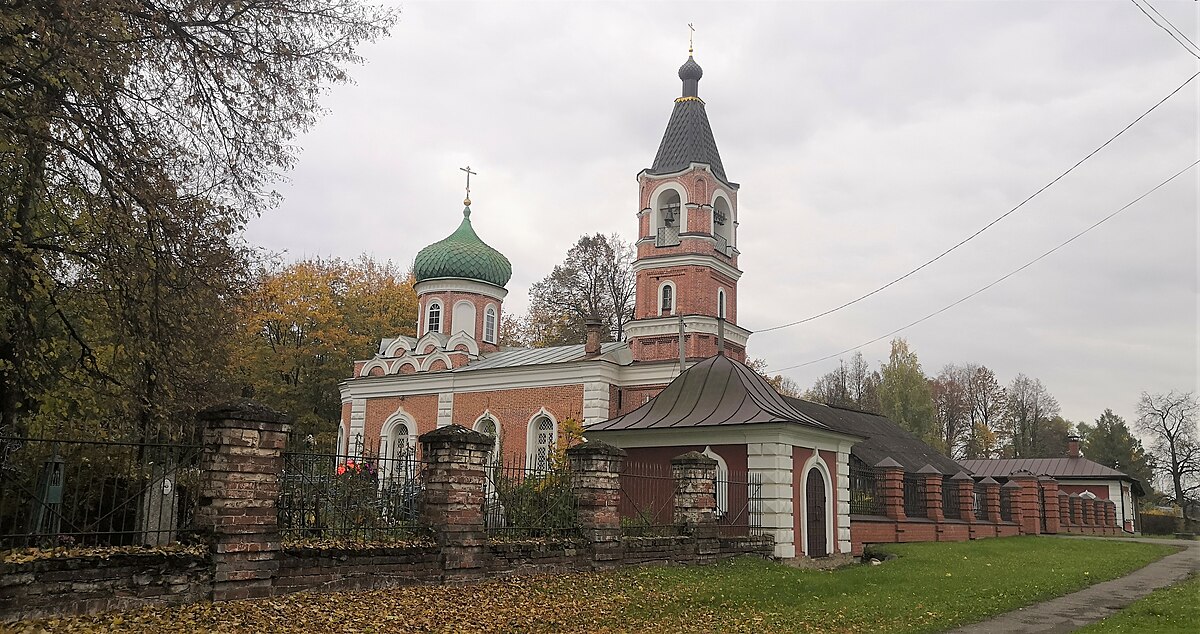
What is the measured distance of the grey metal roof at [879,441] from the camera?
26.5 meters

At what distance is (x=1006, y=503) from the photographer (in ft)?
104

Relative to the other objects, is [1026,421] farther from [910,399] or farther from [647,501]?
[647,501]

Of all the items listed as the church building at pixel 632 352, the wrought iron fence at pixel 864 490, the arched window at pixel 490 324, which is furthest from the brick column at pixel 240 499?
Answer: the arched window at pixel 490 324

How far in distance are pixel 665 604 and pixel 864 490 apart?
13371 mm

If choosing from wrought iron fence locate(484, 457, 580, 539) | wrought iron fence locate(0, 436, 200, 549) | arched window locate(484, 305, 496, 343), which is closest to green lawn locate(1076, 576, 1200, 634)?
wrought iron fence locate(484, 457, 580, 539)

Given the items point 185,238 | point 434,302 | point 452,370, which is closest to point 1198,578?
point 185,238

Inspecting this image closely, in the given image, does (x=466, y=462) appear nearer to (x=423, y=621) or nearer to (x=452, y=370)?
(x=423, y=621)

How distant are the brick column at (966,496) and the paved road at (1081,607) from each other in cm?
893

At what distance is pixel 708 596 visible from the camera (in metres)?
12.3

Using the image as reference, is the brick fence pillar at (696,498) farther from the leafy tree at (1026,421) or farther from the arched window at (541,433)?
the leafy tree at (1026,421)

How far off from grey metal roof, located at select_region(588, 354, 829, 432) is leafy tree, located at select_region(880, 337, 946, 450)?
3432 cm

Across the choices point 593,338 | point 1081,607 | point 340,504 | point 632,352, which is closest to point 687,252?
point 632,352

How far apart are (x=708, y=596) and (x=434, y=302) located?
998 inches

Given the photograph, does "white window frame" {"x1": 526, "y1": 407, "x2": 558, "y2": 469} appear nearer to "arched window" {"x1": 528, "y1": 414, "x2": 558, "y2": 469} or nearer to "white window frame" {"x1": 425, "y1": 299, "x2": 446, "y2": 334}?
"arched window" {"x1": 528, "y1": 414, "x2": 558, "y2": 469}
